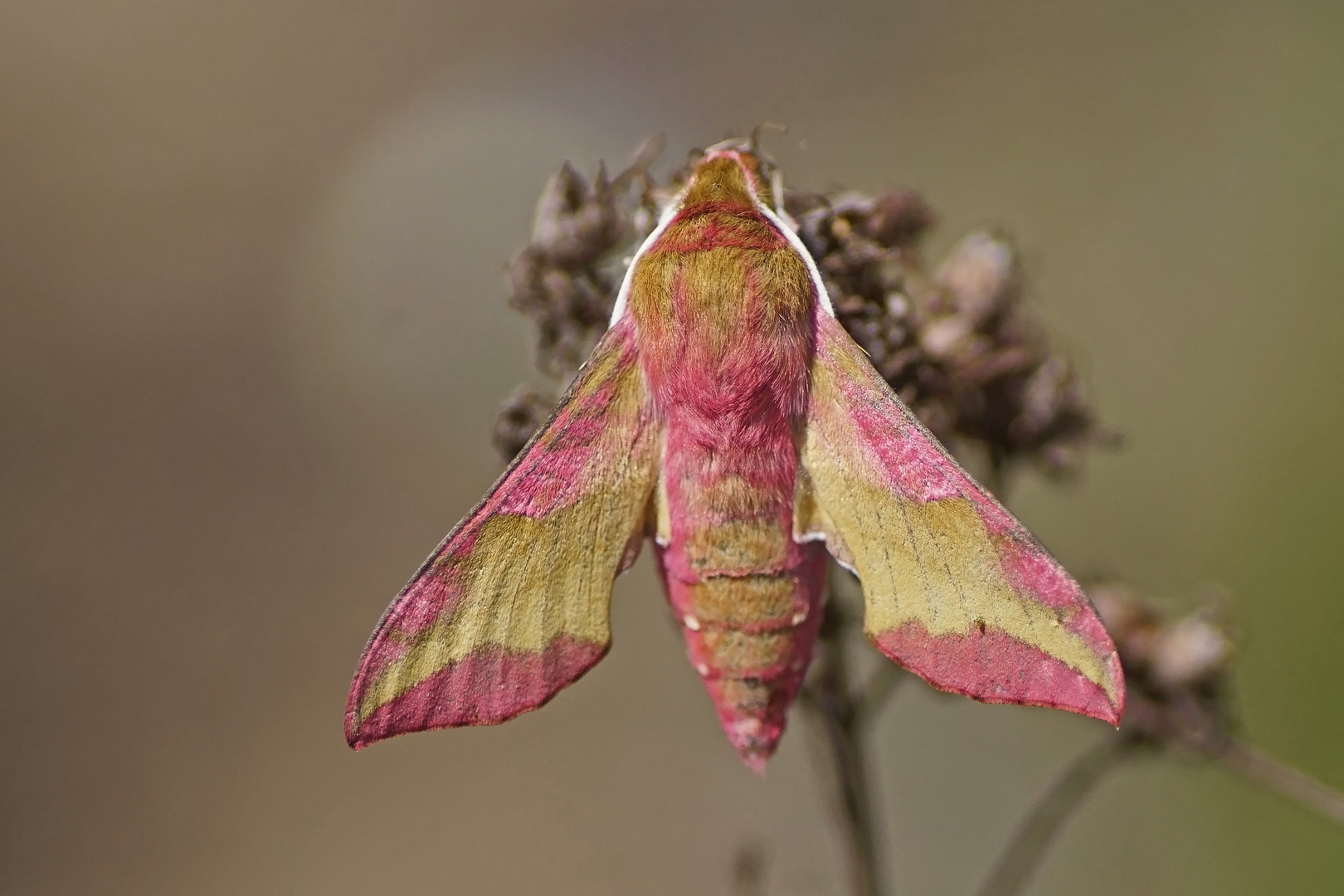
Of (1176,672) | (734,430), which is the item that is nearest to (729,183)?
(734,430)

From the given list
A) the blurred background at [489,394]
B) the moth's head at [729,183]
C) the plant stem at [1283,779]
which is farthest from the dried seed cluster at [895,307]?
the blurred background at [489,394]

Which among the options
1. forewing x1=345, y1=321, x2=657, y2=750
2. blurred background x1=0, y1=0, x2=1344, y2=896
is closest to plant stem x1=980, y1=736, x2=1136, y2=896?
forewing x1=345, y1=321, x2=657, y2=750

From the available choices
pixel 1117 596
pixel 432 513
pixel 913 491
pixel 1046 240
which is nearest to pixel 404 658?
pixel 913 491

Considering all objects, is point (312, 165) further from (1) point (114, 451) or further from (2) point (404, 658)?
(2) point (404, 658)

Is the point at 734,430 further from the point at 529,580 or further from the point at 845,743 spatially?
the point at 845,743

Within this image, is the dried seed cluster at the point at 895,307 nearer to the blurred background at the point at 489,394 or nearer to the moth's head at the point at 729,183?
the moth's head at the point at 729,183

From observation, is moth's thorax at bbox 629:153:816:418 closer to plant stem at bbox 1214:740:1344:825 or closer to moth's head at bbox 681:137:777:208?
moth's head at bbox 681:137:777:208
